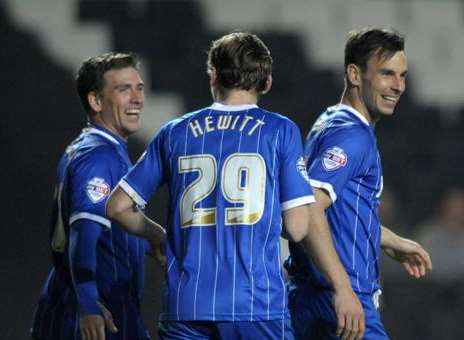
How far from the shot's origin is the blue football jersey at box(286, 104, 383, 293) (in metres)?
3.76

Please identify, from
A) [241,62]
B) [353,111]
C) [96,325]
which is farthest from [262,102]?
[241,62]

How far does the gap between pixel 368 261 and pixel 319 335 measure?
296 mm

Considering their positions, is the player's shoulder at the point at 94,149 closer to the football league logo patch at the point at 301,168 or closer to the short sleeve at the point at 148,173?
the short sleeve at the point at 148,173

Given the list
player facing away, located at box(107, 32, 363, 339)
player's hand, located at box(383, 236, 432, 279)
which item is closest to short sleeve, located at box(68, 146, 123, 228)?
player facing away, located at box(107, 32, 363, 339)

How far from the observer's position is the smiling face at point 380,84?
13.5ft

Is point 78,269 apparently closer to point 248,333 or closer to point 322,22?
point 248,333

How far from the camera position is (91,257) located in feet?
12.8

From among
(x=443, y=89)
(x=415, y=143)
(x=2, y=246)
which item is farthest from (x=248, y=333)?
(x=443, y=89)

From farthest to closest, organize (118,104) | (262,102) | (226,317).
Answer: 1. (262,102)
2. (118,104)
3. (226,317)

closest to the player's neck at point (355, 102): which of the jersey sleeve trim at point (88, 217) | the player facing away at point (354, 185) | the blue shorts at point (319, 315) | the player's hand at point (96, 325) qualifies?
the player facing away at point (354, 185)

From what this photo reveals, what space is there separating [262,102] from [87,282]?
4.50 metres

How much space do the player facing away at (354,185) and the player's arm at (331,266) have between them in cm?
20

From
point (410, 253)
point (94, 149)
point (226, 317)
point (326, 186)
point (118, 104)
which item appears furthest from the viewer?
point (118, 104)

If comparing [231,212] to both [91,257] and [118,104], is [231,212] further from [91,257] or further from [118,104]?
[118,104]
